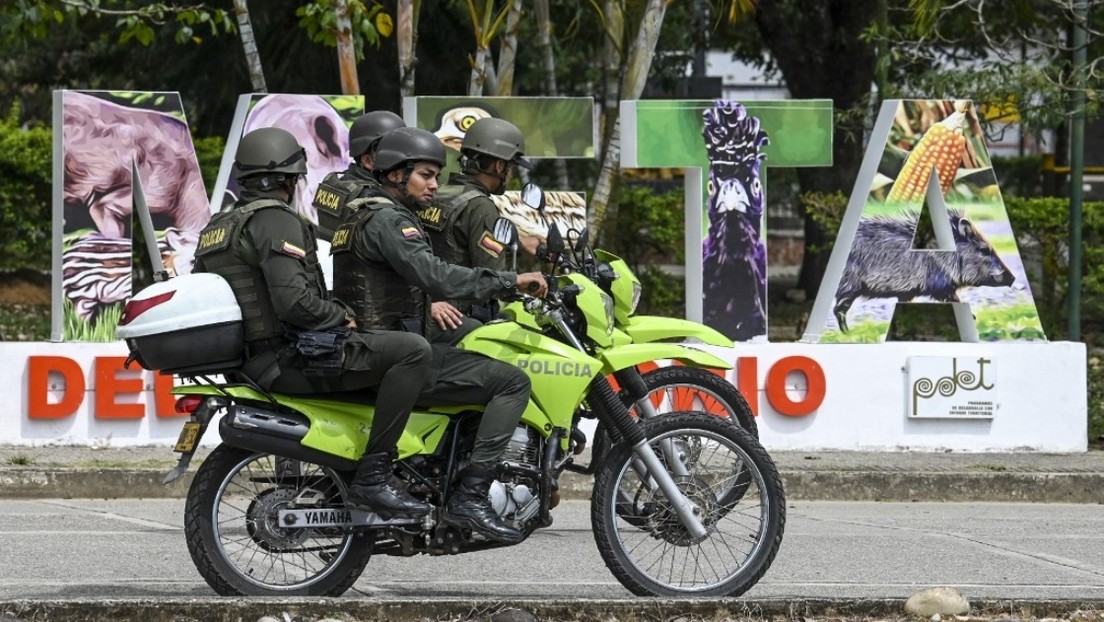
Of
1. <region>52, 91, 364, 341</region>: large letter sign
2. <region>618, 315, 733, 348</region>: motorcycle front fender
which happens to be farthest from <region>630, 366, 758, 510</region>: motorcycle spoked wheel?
<region>52, 91, 364, 341</region>: large letter sign

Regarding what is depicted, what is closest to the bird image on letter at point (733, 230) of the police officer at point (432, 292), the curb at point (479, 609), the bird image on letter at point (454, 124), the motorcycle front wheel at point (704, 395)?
the bird image on letter at point (454, 124)

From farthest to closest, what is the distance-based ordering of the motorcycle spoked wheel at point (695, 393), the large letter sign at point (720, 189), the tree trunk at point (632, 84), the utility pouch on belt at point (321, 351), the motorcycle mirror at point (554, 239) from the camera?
the tree trunk at point (632, 84)
the large letter sign at point (720, 189)
the motorcycle spoked wheel at point (695, 393)
the motorcycle mirror at point (554, 239)
the utility pouch on belt at point (321, 351)

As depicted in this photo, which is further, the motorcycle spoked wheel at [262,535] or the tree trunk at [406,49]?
the tree trunk at [406,49]

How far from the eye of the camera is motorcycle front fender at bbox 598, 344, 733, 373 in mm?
6813

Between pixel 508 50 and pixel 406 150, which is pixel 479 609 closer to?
pixel 406 150

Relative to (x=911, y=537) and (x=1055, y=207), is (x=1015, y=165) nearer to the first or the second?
(x=1055, y=207)

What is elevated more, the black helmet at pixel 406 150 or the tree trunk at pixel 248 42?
the tree trunk at pixel 248 42

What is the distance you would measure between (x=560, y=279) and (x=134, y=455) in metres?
5.00

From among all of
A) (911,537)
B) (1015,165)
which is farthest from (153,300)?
(1015,165)

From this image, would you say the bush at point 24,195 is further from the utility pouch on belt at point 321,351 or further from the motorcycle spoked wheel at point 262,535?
the utility pouch on belt at point 321,351

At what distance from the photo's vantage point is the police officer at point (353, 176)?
7.81 m

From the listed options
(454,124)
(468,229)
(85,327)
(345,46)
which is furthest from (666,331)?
(345,46)

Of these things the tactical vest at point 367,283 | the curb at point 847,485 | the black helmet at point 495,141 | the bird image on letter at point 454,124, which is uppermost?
the bird image on letter at point 454,124

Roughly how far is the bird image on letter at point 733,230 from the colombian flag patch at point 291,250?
588 cm
